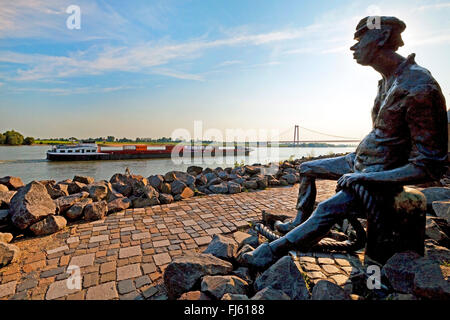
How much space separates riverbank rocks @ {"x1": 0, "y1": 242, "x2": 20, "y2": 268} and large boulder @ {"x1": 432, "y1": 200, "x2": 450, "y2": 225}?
5020 mm

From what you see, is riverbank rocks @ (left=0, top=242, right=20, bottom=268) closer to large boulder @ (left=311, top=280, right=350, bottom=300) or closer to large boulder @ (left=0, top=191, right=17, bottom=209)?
large boulder @ (left=0, top=191, right=17, bottom=209)

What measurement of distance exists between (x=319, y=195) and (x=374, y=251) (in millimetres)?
3628

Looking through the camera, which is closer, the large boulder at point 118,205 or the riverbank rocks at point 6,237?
the riverbank rocks at point 6,237

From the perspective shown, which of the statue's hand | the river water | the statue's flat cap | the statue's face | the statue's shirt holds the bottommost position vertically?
the river water

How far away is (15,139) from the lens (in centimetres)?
4009

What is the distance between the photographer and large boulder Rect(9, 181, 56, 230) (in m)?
3.09

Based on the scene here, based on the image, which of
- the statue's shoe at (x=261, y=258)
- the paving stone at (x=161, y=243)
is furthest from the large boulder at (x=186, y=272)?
the paving stone at (x=161, y=243)

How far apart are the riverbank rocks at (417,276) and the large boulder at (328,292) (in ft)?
1.44

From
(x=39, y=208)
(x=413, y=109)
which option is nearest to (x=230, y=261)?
(x=413, y=109)

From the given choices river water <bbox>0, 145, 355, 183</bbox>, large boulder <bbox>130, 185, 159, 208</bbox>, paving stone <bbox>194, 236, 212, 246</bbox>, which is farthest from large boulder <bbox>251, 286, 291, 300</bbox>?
river water <bbox>0, 145, 355, 183</bbox>

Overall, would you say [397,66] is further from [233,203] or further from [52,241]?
[52,241]

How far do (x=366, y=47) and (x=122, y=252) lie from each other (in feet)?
10.9

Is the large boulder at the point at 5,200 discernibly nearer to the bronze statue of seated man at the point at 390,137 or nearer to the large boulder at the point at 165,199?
the large boulder at the point at 165,199

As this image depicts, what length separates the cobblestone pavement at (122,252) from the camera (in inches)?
79.1
